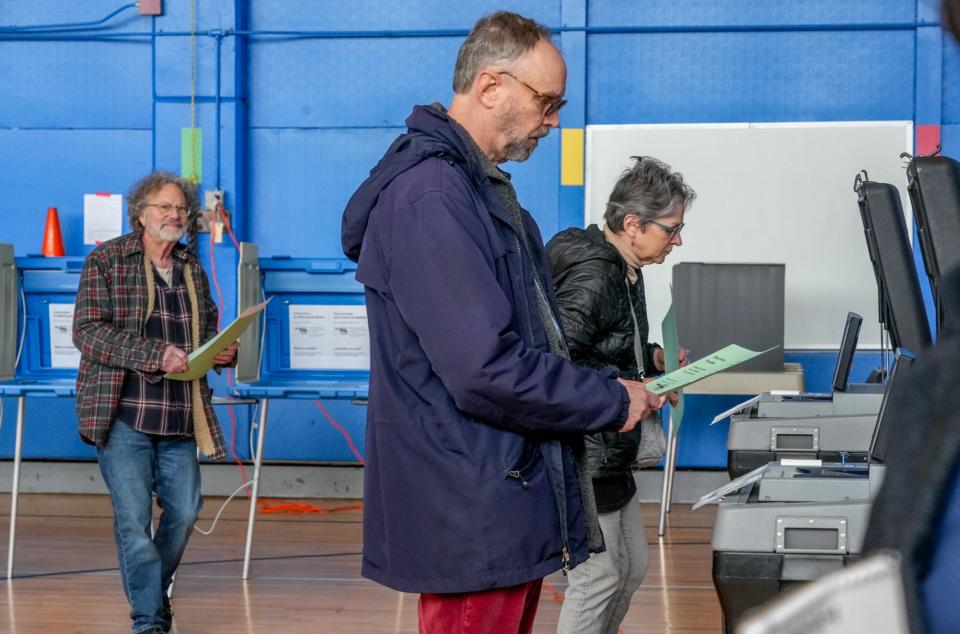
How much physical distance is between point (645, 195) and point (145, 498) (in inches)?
69.7

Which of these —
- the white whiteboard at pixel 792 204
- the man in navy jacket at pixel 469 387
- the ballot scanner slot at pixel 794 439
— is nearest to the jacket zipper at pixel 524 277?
the man in navy jacket at pixel 469 387

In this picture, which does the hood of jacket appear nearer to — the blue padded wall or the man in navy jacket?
the man in navy jacket

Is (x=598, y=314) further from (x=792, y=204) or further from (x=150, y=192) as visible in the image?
(x=792, y=204)

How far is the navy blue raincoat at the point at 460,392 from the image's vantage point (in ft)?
5.23

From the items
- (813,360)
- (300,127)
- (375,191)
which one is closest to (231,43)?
(300,127)

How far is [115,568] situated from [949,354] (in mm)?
4332

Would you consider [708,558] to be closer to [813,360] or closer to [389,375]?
[813,360]

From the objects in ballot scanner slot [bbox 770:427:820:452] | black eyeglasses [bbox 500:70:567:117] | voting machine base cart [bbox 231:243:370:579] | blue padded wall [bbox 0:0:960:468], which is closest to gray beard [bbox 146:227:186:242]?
voting machine base cart [bbox 231:243:370:579]

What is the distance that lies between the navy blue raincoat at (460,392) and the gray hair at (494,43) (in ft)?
0.37

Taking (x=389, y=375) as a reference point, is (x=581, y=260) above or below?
above

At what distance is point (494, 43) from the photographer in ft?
5.84

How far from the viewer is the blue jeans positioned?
3.48 metres

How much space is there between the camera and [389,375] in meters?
1.70

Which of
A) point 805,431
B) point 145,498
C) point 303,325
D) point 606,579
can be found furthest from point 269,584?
point 805,431
